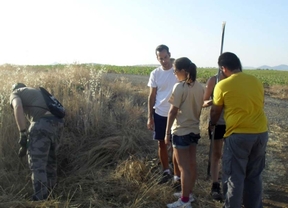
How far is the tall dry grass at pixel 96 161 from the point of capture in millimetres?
3678

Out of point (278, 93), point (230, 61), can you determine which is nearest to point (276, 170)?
point (230, 61)

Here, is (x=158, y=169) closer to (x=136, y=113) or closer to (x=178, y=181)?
(x=178, y=181)

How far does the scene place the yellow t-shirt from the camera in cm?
298

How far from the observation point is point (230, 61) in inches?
122

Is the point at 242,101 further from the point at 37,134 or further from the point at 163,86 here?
the point at 37,134

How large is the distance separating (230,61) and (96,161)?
8.97ft

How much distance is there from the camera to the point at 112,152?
511 centimetres

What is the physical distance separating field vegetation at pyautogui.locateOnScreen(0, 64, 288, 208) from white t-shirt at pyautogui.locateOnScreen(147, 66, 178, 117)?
34.3 inches

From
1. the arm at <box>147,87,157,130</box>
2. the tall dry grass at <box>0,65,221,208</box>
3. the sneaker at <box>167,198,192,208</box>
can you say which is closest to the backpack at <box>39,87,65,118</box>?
the tall dry grass at <box>0,65,221,208</box>

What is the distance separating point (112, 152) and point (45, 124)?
4.85 feet

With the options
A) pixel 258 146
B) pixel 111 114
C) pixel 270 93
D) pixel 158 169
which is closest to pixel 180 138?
pixel 258 146

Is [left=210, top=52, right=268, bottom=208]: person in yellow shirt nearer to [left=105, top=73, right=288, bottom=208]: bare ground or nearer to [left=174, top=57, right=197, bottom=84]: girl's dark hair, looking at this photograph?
[left=174, top=57, right=197, bottom=84]: girl's dark hair

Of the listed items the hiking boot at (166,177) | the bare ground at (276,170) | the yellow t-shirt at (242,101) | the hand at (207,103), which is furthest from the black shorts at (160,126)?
the bare ground at (276,170)

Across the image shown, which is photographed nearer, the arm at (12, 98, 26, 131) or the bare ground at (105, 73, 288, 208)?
the arm at (12, 98, 26, 131)
